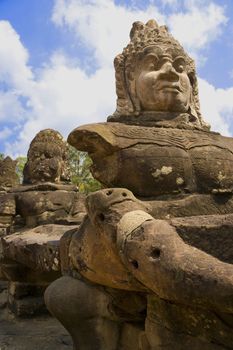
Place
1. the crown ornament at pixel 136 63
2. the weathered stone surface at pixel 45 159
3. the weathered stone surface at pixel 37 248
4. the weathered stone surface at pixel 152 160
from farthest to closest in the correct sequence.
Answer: the weathered stone surface at pixel 45 159
the crown ornament at pixel 136 63
the weathered stone surface at pixel 37 248
the weathered stone surface at pixel 152 160

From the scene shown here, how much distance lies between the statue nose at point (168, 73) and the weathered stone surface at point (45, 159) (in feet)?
11.6

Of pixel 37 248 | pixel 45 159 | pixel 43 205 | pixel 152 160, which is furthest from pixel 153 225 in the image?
pixel 45 159

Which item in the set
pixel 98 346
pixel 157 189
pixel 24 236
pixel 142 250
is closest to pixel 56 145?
pixel 24 236

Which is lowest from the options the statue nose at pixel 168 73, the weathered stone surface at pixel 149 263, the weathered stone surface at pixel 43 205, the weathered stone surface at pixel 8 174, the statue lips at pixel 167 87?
the weathered stone surface at pixel 149 263

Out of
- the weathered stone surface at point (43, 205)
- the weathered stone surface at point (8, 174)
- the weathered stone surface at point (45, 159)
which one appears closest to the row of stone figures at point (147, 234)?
the weathered stone surface at point (43, 205)

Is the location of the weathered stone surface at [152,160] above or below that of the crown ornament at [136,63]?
below

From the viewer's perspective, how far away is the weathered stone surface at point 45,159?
638cm

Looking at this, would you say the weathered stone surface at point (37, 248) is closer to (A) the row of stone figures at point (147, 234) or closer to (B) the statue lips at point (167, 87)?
(A) the row of stone figures at point (147, 234)

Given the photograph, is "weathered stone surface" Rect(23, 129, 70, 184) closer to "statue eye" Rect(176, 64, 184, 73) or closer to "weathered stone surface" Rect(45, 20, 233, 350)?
"weathered stone surface" Rect(45, 20, 233, 350)

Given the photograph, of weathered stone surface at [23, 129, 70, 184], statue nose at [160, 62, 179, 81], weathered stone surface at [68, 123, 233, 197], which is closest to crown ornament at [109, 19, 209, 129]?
statue nose at [160, 62, 179, 81]

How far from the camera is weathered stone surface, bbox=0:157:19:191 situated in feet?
34.3

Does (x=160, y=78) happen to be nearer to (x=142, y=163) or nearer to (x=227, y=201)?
(x=142, y=163)

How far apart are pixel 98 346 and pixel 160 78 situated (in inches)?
77.5

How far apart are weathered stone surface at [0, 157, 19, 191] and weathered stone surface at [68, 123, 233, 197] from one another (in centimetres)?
794
